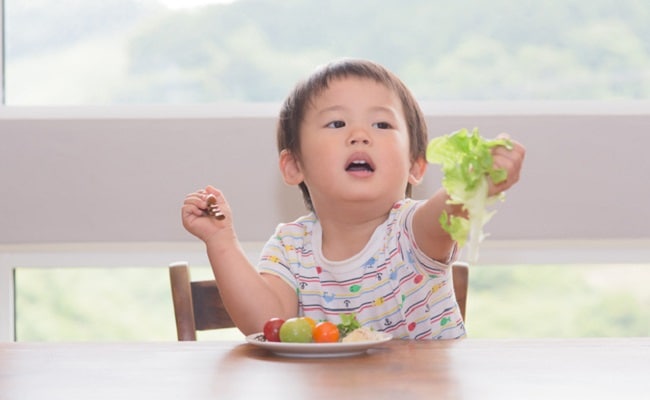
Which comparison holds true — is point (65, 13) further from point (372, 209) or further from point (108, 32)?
point (372, 209)

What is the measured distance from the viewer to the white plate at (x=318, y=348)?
100cm

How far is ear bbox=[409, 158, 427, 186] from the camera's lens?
64.9 inches

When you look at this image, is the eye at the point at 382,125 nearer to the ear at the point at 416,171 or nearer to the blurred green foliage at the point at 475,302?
the ear at the point at 416,171

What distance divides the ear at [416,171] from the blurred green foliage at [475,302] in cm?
83

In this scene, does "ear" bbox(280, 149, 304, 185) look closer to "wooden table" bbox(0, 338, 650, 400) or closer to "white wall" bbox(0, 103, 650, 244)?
"white wall" bbox(0, 103, 650, 244)

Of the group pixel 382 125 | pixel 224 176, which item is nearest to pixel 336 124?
pixel 382 125

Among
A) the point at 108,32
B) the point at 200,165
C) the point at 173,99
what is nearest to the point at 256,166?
the point at 200,165

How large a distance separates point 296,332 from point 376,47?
4.79ft

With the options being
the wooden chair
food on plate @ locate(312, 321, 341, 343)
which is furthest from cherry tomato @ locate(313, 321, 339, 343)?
the wooden chair

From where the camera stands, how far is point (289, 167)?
1.71 meters

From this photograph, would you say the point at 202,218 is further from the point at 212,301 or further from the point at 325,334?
the point at 325,334

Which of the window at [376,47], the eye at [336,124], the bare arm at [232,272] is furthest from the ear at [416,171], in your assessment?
the window at [376,47]

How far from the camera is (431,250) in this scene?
135 centimetres

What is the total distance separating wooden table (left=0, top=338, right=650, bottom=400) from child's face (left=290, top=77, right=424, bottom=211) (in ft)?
1.41
